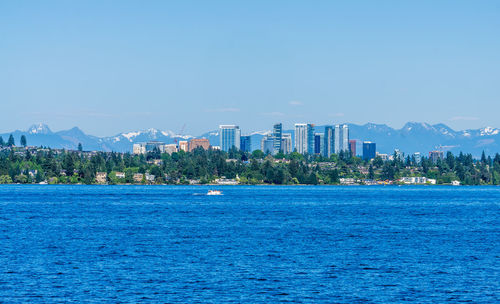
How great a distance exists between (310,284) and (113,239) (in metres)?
35.8

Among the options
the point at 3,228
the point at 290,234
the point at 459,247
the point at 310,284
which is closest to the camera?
the point at 310,284

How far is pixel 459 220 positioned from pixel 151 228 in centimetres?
5342

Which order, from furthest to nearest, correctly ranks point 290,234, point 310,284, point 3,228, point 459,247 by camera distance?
point 3,228, point 290,234, point 459,247, point 310,284

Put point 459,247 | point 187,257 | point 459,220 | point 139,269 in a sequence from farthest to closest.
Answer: point 459,220
point 459,247
point 187,257
point 139,269

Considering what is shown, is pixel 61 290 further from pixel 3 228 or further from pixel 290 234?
pixel 3 228

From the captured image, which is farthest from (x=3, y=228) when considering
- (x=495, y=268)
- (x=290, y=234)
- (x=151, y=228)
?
(x=495, y=268)

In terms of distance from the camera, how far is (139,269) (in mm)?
62500

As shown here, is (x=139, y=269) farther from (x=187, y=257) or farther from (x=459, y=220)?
(x=459, y=220)

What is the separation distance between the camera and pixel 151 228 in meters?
102

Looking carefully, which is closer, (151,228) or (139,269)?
(139,269)

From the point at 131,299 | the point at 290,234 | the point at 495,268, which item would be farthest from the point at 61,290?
the point at 290,234

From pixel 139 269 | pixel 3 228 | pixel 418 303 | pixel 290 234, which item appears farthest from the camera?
pixel 3 228

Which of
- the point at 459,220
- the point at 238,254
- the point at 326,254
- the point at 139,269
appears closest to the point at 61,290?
the point at 139,269

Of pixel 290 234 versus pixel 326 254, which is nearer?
pixel 326 254
